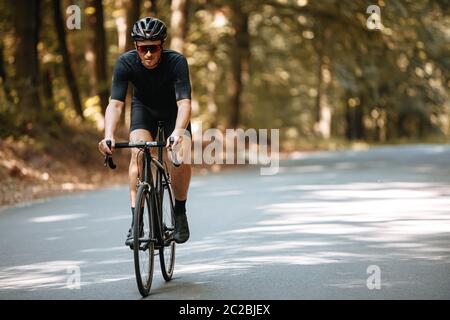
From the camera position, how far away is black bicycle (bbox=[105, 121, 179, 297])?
691 cm

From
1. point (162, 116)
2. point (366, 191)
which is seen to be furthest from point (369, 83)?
point (162, 116)

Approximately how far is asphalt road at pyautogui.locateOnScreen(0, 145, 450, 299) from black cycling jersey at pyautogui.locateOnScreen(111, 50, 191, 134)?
1378 millimetres

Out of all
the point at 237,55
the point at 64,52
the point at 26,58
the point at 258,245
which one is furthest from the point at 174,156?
the point at 237,55

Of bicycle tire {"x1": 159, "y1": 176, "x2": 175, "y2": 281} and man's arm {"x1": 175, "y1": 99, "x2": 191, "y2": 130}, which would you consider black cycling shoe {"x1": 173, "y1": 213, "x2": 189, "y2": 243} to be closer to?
bicycle tire {"x1": 159, "y1": 176, "x2": 175, "y2": 281}

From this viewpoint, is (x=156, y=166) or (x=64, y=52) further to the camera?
(x=64, y=52)

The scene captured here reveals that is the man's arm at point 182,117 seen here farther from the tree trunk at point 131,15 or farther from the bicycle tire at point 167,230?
the tree trunk at point 131,15

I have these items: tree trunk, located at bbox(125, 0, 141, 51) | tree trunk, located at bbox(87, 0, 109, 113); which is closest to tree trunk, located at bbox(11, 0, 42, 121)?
tree trunk, located at bbox(125, 0, 141, 51)

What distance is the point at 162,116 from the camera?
7.75m

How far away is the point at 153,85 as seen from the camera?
7578mm

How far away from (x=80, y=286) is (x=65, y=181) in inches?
437

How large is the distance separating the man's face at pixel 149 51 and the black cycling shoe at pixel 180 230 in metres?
1.40

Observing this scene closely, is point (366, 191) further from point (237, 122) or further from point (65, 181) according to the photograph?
point (237, 122)

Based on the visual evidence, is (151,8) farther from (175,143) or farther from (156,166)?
(175,143)

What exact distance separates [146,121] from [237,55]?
26052mm
